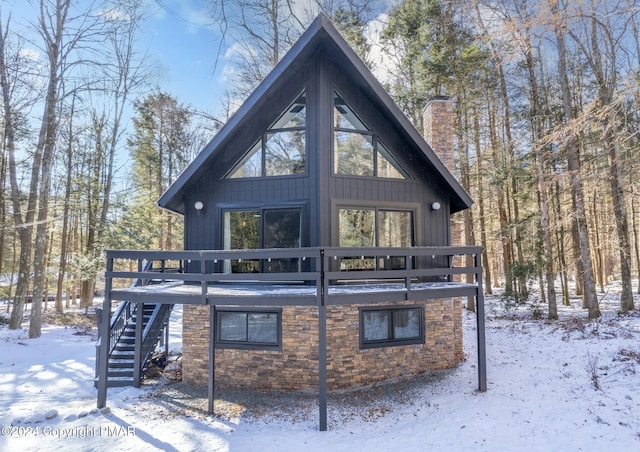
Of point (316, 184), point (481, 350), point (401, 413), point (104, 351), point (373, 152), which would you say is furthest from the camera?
point (373, 152)

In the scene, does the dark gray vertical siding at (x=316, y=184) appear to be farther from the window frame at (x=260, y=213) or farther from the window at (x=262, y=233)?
the window at (x=262, y=233)

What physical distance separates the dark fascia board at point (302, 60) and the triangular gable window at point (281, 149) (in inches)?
28.5

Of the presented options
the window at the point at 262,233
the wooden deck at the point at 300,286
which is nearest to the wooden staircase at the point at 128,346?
the wooden deck at the point at 300,286

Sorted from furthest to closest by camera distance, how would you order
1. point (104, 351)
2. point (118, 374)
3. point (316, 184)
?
1. point (118, 374)
2. point (316, 184)
3. point (104, 351)

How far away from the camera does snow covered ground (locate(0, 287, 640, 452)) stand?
212 inches

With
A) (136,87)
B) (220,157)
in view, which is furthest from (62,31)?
(220,157)

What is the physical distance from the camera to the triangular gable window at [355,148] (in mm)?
8289

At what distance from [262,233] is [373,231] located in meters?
2.59

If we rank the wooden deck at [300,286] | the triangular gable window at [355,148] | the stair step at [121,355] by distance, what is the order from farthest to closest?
the stair step at [121,355] → the triangular gable window at [355,148] → the wooden deck at [300,286]

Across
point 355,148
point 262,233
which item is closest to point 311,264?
point 262,233

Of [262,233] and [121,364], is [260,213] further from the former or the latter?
[121,364]

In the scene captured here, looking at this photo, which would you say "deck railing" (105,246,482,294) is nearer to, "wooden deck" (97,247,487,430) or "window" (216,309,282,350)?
"wooden deck" (97,247,487,430)

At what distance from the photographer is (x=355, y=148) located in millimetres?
8422

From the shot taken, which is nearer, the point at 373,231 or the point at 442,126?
the point at 373,231
